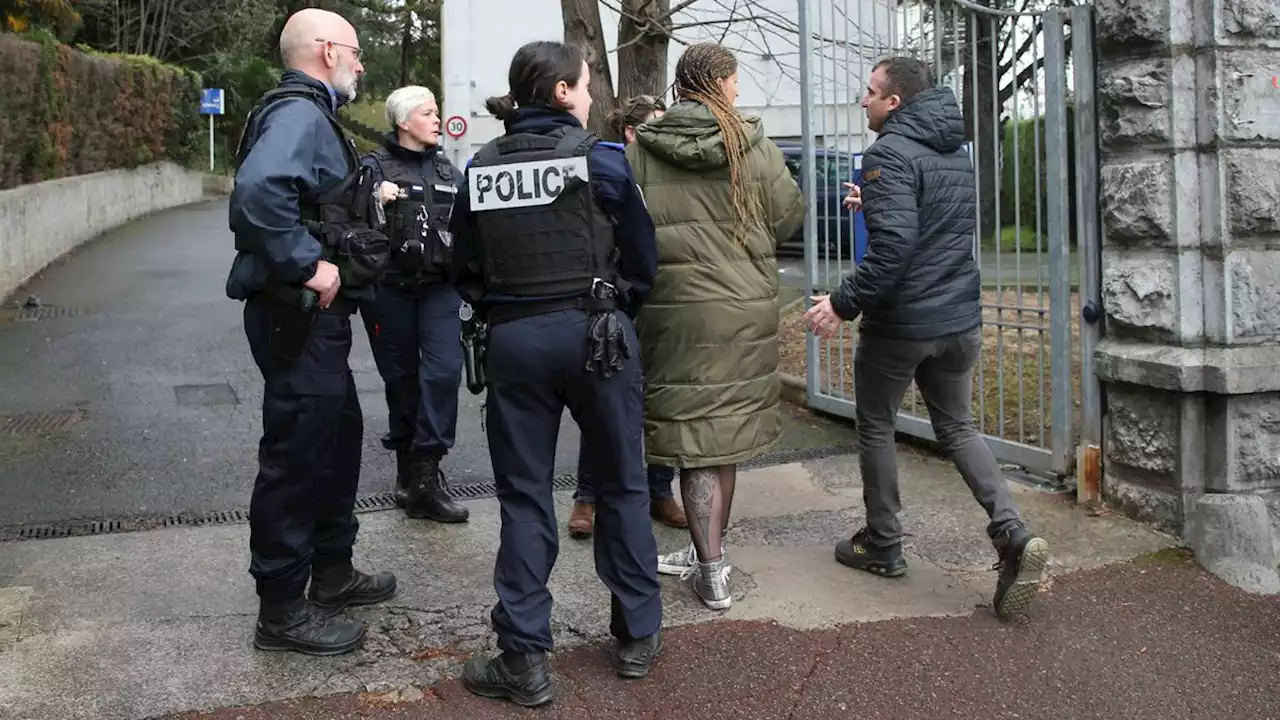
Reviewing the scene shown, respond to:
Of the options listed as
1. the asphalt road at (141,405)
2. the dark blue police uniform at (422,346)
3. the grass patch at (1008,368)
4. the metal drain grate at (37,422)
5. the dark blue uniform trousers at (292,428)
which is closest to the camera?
the dark blue uniform trousers at (292,428)

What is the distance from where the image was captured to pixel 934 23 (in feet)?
19.7

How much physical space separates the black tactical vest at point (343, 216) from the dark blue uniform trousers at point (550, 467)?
1.63 feet

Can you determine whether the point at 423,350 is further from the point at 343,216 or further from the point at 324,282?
the point at 324,282

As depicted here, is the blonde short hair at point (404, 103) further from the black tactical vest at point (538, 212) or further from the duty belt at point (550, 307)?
the duty belt at point (550, 307)

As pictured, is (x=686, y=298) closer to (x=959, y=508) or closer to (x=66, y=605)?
(x=959, y=508)

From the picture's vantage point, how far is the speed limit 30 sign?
20.2m

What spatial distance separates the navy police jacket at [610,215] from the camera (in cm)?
360

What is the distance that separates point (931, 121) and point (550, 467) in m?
1.87

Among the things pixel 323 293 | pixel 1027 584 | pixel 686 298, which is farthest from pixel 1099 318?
pixel 323 293

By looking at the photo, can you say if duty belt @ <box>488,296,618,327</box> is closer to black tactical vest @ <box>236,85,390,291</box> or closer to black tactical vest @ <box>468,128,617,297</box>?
black tactical vest @ <box>468,128,617,297</box>

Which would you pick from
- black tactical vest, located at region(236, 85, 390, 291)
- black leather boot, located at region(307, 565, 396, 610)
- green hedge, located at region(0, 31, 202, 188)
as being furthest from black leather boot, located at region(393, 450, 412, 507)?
green hedge, located at region(0, 31, 202, 188)

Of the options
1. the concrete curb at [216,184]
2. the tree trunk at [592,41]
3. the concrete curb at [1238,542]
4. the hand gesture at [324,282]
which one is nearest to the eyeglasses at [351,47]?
the hand gesture at [324,282]

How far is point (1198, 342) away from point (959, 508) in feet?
4.15

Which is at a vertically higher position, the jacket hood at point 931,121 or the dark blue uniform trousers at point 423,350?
the jacket hood at point 931,121
